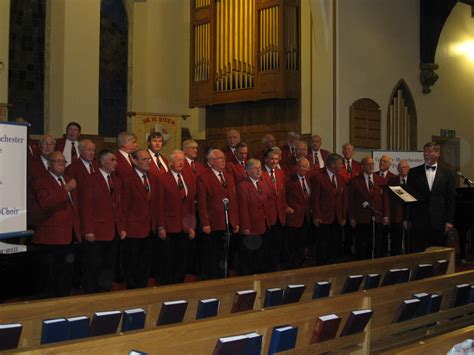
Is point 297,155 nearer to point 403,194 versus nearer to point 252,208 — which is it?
point 252,208

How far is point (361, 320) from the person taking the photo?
288 centimetres

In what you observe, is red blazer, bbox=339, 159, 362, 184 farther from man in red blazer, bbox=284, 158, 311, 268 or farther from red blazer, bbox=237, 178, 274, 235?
red blazer, bbox=237, 178, 274, 235

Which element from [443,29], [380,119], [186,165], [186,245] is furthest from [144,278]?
[443,29]

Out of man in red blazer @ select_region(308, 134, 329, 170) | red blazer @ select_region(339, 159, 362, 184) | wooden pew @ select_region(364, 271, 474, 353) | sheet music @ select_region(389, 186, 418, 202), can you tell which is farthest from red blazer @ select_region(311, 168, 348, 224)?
wooden pew @ select_region(364, 271, 474, 353)

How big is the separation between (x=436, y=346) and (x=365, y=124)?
6786 mm

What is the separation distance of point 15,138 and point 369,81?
238 inches

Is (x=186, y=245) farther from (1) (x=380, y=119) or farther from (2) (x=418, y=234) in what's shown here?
(1) (x=380, y=119)

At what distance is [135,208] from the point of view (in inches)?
214

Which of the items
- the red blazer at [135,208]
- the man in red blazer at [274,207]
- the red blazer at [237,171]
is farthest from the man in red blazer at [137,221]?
the man in red blazer at [274,207]

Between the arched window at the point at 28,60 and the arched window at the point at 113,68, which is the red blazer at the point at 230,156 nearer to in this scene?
the arched window at the point at 28,60

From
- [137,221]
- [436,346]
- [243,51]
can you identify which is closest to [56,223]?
[137,221]

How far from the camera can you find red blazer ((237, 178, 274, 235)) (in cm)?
608

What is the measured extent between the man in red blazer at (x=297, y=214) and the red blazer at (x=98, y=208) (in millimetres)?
2055

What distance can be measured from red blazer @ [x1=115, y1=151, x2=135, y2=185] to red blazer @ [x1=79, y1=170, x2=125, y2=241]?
0.34 m
